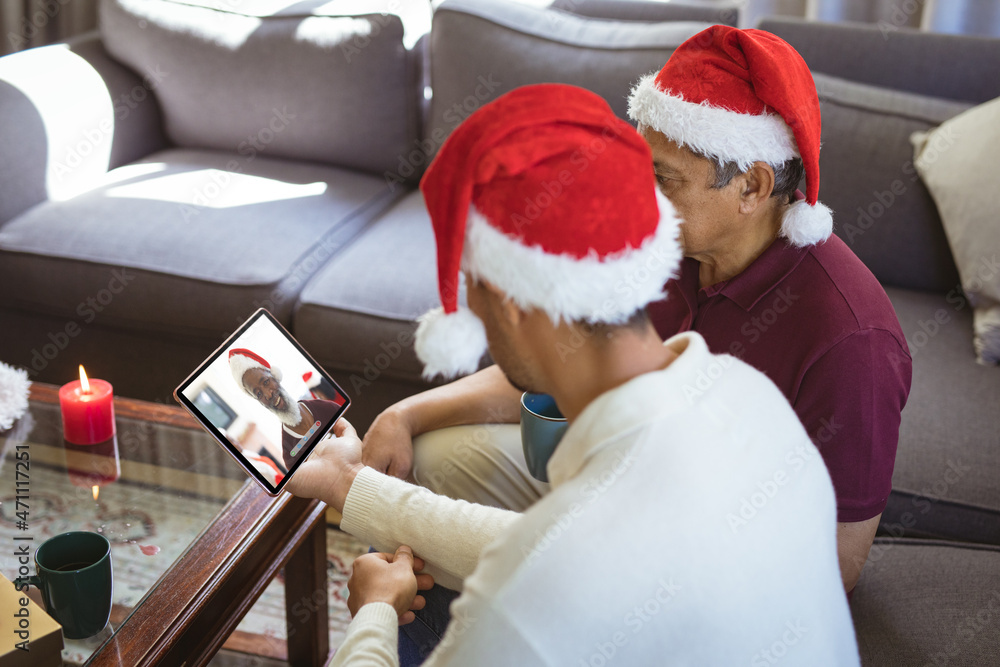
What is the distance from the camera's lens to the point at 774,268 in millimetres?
1135

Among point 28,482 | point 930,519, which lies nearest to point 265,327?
point 28,482

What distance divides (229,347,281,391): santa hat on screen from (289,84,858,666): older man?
374mm

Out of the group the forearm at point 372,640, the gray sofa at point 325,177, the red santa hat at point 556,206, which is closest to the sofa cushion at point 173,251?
the gray sofa at point 325,177

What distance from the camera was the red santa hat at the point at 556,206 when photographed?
663 millimetres

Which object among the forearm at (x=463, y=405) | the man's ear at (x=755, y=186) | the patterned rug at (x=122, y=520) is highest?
the man's ear at (x=755, y=186)

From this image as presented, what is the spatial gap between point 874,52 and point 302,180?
144cm

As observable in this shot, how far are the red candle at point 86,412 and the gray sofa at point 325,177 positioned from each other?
44 cm

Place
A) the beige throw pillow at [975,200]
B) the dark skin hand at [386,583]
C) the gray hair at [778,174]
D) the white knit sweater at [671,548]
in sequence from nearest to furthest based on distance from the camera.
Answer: the white knit sweater at [671,548], the dark skin hand at [386,583], the gray hair at [778,174], the beige throw pillow at [975,200]

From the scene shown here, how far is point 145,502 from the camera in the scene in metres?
1.26

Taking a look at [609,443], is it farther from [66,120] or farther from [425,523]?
[66,120]

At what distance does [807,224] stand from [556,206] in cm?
55

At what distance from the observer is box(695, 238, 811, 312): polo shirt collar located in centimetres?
112

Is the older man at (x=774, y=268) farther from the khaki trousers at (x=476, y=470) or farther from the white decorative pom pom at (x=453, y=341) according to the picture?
the white decorative pom pom at (x=453, y=341)

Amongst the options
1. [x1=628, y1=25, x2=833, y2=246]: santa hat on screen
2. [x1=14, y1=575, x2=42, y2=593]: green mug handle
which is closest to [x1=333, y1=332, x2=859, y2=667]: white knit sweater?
[x1=628, y1=25, x2=833, y2=246]: santa hat on screen
